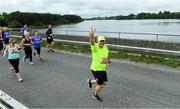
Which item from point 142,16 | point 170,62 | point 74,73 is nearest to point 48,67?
point 74,73

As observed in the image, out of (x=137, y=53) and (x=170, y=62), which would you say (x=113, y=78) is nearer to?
(x=170, y=62)

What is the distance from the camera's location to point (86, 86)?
8648 millimetres

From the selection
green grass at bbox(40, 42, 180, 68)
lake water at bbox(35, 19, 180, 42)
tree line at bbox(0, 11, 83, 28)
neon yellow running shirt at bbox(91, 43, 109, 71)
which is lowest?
tree line at bbox(0, 11, 83, 28)

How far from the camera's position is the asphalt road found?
6949 mm

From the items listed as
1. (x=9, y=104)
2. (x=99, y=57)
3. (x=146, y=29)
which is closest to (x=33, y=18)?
(x=146, y=29)

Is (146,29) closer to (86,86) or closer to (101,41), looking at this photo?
(86,86)

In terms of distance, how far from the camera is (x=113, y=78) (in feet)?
31.8

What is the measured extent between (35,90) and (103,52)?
2.51m

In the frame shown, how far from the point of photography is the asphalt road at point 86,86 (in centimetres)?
695

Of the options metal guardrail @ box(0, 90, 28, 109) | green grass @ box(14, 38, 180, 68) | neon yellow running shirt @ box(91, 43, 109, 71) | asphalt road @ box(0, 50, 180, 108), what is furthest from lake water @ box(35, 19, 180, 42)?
metal guardrail @ box(0, 90, 28, 109)

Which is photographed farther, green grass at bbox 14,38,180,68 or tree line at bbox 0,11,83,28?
tree line at bbox 0,11,83,28

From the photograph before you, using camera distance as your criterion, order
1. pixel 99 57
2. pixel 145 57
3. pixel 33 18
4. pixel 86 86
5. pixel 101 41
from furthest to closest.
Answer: pixel 33 18 → pixel 145 57 → pixel 86 86 → pixel 99 57 → pixel 101 41

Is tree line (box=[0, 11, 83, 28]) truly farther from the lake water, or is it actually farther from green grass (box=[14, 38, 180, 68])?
green grass (box=[14, 38, 180, 68])

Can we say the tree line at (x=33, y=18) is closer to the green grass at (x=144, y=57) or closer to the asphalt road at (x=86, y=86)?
the green grass at (x=144, y=57)
